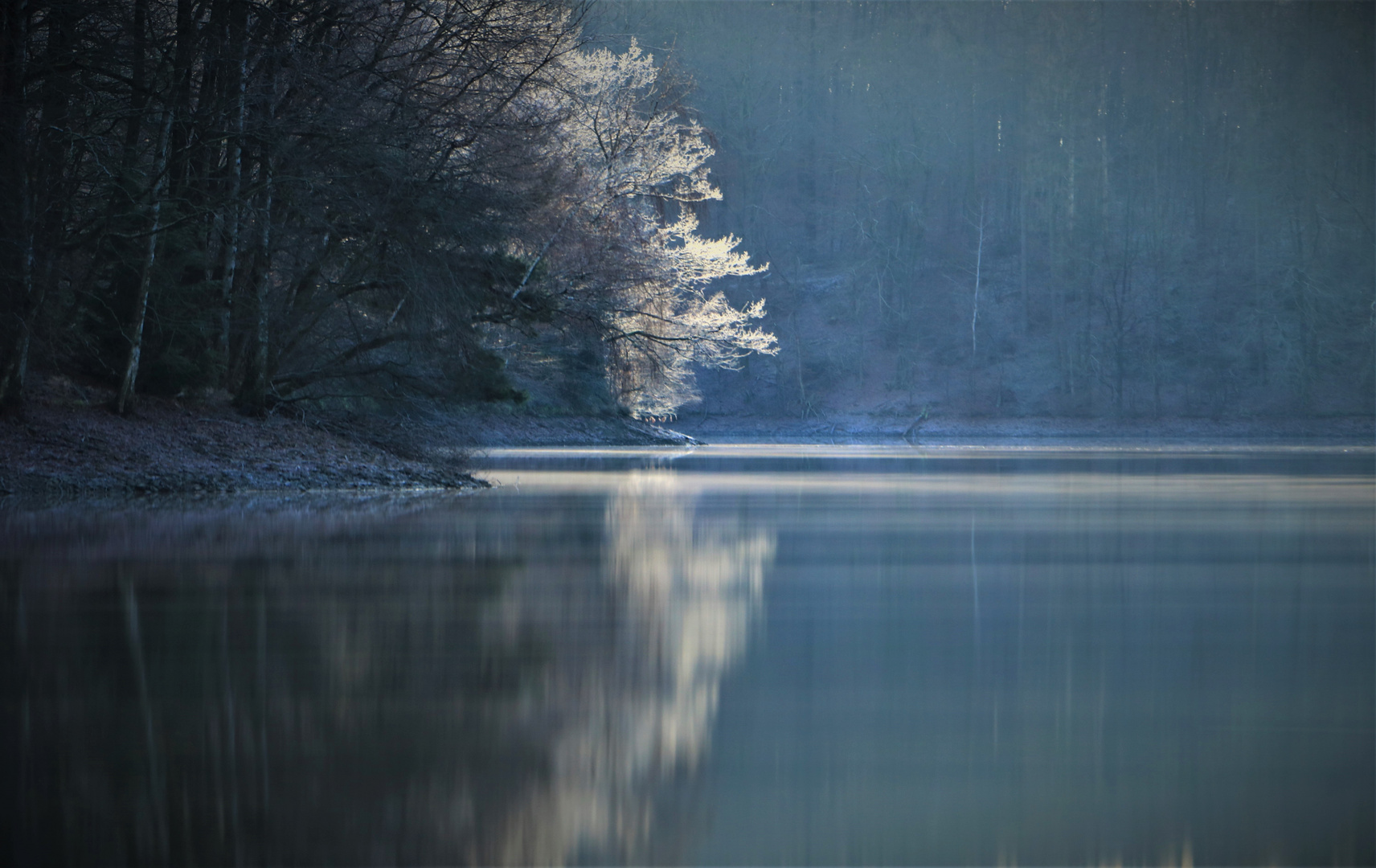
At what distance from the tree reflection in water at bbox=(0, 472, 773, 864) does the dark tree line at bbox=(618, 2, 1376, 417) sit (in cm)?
5321

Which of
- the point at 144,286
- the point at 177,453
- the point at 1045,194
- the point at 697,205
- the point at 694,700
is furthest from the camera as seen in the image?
the point at 1045,194

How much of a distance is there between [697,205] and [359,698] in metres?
50.3

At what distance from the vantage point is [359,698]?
4.20 metres

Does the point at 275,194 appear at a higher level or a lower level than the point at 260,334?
higher

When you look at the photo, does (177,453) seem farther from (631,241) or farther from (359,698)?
(631,241)

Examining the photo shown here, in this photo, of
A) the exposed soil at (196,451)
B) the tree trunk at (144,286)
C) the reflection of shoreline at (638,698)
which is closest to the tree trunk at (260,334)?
the exposed soil at (196,451)

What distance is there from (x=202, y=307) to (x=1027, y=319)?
2117 inches

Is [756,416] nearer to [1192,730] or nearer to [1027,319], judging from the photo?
[1027,319]

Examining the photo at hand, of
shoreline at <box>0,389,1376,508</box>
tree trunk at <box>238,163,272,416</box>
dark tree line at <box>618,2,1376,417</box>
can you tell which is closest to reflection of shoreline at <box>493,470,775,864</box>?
shoreline at <box>0,389,1376,508</box>

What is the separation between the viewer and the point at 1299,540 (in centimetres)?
930

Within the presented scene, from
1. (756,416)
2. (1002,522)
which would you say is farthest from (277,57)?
(756,416)

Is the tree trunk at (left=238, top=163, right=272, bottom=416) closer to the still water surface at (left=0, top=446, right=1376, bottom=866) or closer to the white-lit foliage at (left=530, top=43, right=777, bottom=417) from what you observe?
the white-lit foliage at (left=530, top=43, right=777, bottom=417)

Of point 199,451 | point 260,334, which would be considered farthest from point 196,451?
point 260,334

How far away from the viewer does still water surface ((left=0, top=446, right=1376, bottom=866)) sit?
2.94 m
